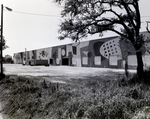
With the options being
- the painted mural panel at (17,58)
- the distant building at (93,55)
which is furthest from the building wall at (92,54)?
the painted mural panel at (17,58)

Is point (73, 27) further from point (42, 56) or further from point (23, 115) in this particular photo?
point (42, 56)

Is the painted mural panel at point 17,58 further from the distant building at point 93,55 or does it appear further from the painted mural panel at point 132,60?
the painted mural panel at point 132,60

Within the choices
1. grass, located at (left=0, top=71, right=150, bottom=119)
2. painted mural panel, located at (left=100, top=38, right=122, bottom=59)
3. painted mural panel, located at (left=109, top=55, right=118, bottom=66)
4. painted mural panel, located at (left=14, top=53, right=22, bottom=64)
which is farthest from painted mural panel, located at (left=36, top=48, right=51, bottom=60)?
grass, located at (left=0, top=71, right=150, bottom=119)

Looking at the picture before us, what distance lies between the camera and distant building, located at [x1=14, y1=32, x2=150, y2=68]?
24.2 meters

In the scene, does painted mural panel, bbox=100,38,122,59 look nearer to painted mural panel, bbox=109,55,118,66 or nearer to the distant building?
the distant building

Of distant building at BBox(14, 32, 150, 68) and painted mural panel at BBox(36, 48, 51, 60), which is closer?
distant building at BBox(14, 32, 150, 68)

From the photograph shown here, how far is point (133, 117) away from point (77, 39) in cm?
848

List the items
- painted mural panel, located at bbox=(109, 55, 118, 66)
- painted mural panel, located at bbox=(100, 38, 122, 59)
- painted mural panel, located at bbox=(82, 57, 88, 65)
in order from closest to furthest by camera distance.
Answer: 1. painted mural panel, located at bbox=(100, 38, 122, 59)
2. painted mural panel, located at bbox=(109, 55, 118, 66)
3. painted mural panel, located at bbox=(82, 57, 88, 65)

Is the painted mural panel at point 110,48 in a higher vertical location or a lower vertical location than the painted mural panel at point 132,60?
higher

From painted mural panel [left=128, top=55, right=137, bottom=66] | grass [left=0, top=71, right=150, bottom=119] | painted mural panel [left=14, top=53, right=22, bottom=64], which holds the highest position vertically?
painted mural panel [left=14, top=53, right=22, bottom=64]

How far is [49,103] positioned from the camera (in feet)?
18.3

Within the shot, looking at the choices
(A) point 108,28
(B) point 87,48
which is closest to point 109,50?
(B) point 87,48

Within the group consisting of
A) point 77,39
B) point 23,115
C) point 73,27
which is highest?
point 73,27

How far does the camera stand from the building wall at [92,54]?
2478 cm
